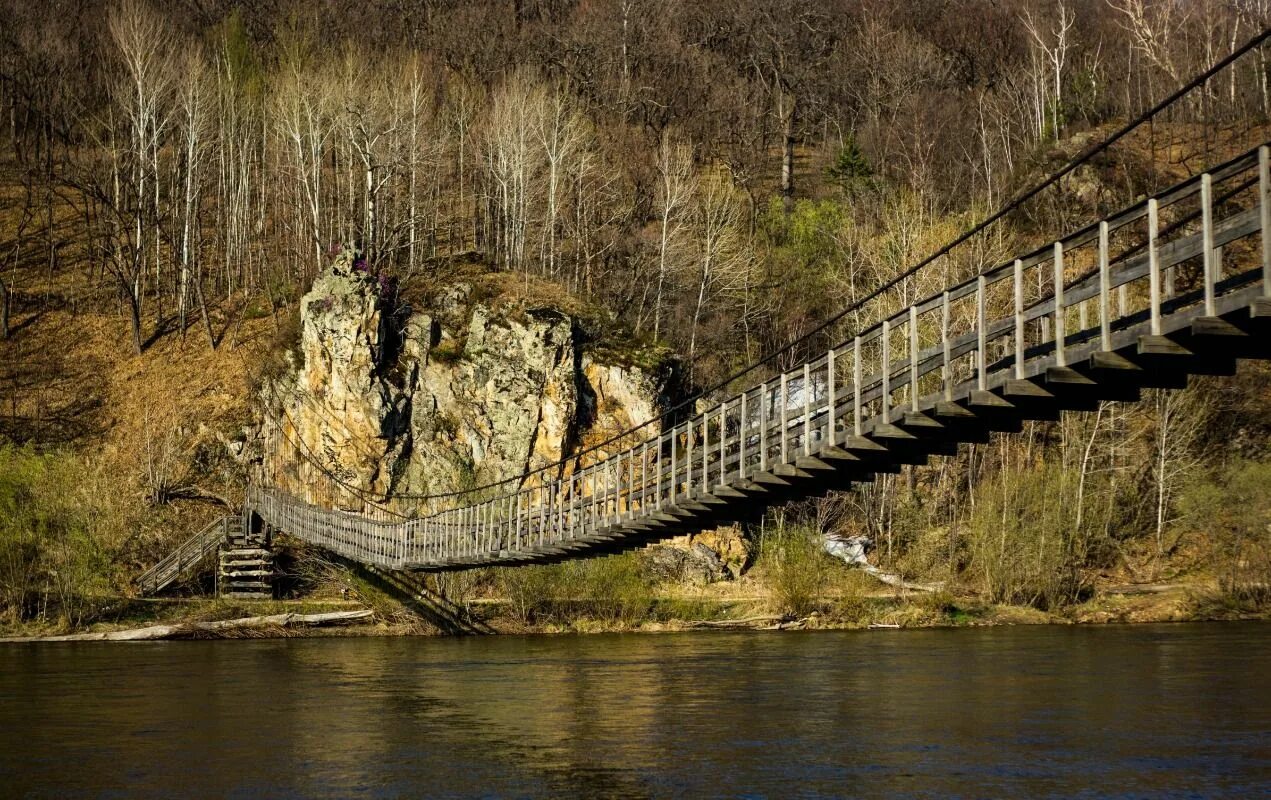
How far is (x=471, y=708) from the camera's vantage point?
65.3 ft

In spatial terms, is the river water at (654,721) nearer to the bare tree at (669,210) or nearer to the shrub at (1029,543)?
the shrub at (1029,543)

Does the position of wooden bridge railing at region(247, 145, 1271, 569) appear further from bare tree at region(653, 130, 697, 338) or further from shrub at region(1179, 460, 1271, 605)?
bare tree at region(653, 130, 697, 338)

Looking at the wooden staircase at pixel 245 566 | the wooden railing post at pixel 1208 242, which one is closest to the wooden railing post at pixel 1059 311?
the wooden railing post at pixel 1208 242

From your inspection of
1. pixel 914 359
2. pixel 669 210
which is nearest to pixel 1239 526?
pixel 669 210

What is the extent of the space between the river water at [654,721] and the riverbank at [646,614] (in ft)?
15.1

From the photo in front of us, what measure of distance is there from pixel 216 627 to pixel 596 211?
23.7 metres

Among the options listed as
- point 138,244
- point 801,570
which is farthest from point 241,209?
point 801,570

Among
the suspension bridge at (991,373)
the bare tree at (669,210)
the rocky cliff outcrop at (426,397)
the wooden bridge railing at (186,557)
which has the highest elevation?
the bare tree at (669,210)

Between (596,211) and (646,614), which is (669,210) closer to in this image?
(596,211)

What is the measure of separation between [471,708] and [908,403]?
30.8 ft

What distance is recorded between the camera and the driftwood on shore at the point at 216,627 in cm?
3222

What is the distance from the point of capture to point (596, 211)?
52.2 meters

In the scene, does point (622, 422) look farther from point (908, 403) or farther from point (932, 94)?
point (932, 94)

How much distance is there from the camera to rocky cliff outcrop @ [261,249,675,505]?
3900 cm
